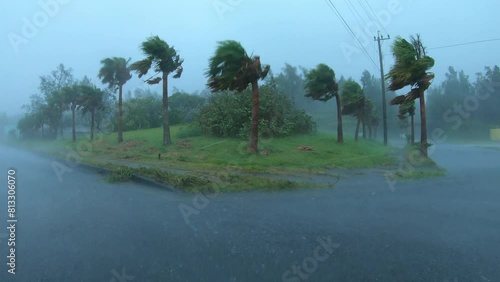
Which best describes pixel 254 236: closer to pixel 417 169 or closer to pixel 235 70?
pixel 417 169

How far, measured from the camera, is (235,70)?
62.3 feet

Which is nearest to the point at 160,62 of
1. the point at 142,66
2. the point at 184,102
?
the point at 142,66

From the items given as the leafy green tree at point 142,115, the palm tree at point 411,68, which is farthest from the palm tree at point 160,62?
the leafy green tree at point 142,115

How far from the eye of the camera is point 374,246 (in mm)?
5863

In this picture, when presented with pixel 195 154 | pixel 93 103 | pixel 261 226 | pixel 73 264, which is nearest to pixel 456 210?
pixel 261 226

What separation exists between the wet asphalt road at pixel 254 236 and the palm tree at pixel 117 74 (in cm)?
2043

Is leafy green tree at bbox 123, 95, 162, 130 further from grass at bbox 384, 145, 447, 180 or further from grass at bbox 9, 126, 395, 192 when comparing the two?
grass at bbox 384, 145, 447, 180

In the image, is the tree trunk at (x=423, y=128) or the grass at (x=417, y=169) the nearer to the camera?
the grass at (x=417, y=169)

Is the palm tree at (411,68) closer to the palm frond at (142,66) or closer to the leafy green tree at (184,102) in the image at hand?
the palm frond at (142,66)

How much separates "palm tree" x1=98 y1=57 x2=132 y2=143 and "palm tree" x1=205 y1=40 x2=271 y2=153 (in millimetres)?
13461

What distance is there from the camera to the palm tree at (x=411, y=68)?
59.7 ft

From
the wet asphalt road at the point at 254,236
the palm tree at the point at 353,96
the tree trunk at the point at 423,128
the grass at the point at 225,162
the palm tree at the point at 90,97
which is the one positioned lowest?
the wet asphalt road at the point at 254,236

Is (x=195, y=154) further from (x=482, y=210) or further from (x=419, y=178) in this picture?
(x=482, y=210)

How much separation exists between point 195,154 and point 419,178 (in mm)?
11056
